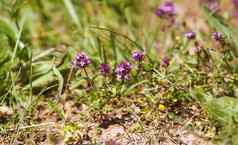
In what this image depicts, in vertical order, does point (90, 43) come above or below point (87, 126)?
above

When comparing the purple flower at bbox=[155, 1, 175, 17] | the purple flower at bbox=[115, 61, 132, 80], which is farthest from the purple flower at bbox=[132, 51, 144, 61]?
the purple flower at bbox=[155, 1, 175, 17]

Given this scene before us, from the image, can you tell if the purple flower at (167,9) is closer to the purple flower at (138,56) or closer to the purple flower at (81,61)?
the purple flower at (138,56)

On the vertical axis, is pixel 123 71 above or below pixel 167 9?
below

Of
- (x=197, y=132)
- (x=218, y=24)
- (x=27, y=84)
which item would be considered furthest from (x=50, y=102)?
(x=218, y=24)

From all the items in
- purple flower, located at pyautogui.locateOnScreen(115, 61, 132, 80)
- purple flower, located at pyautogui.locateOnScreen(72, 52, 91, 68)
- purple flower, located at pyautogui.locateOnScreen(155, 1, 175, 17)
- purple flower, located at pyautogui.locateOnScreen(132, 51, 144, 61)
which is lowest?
purple flower, located at pyautogui.locateOnScreen(115, 61, 132, 80)

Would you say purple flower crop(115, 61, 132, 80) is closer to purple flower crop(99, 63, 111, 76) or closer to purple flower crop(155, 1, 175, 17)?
purple flower crop(99, 63, 111, 76)

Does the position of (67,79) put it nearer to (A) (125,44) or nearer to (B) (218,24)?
(A) (125,44)

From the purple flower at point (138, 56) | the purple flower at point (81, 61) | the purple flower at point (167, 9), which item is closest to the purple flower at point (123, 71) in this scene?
the purple flower at point (138, 56)

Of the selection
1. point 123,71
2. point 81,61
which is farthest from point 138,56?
point 81,61

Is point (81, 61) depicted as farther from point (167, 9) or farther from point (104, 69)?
point (167, 9)

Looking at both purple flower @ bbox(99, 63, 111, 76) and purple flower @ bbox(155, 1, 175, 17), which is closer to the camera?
purple flower @ bbox(99, 63, 111, 76)

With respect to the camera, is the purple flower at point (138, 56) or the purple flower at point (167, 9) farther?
the purple flower at point (167, 9)
